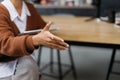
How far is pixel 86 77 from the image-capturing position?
2889 millimetres

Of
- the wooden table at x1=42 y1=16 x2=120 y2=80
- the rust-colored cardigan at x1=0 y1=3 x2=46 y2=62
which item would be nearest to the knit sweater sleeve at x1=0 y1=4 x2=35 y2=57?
the rust-colored cardigan at x1=0 y1=3 x2=46 y2=62

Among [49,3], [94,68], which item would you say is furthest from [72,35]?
[49,3]

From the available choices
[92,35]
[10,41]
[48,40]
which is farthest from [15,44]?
[92,35]

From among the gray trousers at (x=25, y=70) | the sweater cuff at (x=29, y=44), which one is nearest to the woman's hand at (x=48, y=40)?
the sweater cuff at (x=29, y=44)

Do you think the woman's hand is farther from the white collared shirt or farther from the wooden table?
the wooden table

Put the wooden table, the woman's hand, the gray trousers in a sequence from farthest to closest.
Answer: the wooden table, the gray trousers, the woman's hand

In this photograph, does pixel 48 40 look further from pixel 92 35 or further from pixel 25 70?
pixel 92 35

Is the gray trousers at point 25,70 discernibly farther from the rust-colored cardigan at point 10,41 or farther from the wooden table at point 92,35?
the wooden table at point 92,35

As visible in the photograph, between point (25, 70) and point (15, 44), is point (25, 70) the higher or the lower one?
the lower one

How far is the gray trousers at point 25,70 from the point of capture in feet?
4.50

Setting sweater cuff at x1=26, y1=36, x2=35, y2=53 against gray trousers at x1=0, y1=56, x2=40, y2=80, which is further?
gray trousers at x1=0, y1=56, x2=40, y2=80

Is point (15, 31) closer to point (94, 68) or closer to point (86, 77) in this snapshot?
point (86, 77)

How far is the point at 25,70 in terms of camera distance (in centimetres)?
138

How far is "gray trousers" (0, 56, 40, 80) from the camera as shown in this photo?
137cm
